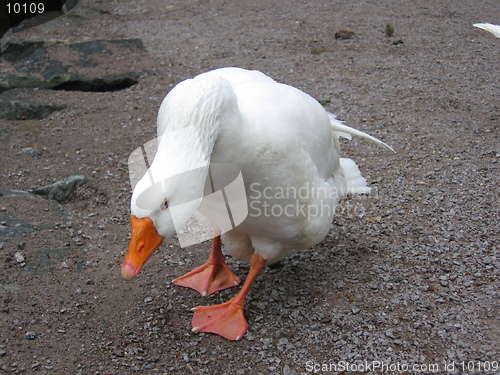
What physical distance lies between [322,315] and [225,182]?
1313 mm

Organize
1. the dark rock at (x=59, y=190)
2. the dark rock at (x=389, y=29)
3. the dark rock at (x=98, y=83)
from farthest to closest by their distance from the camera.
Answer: the dark rock at (x=389, y=29) < the dark rock at (x=98, y=83) < the dark rock at (x=59, y=190)

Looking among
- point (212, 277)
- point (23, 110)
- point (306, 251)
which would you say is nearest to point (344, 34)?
point (23, 110)

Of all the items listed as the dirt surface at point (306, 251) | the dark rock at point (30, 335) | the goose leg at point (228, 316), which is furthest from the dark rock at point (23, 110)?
the goose leg at point (228, 316)

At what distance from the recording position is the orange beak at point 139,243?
7.92ft

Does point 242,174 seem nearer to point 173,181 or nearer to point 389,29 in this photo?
point 173,181

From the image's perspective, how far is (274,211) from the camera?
10.5 feet

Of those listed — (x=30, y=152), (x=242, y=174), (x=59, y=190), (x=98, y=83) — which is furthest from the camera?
(x=98, y=83)

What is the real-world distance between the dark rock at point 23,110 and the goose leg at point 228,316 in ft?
13.4

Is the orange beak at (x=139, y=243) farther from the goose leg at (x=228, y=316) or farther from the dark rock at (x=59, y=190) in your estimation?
the dark rock at (x=59, y=190)

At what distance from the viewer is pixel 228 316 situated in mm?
3529

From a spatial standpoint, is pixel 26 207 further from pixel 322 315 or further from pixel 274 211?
pixel 322 315

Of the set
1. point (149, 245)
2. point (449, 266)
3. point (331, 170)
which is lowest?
point (449, 266)

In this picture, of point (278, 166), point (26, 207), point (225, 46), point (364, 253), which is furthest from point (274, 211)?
point (225, 46)

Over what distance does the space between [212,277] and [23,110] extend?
4011 mm
